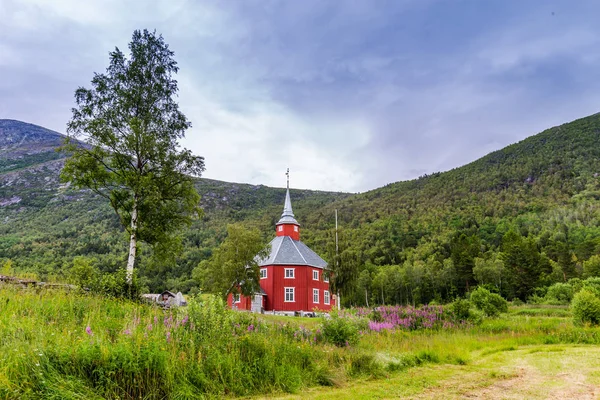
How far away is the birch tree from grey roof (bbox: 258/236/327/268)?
21.6 metres

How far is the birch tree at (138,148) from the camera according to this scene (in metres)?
16.2

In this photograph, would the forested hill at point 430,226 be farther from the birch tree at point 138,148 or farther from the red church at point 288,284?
the birch tree at point 138,148

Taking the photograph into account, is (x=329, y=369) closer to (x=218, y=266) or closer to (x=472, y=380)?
(x=472, y=380)

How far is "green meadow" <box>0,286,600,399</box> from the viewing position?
515 centimetres

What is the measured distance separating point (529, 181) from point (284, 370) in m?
127

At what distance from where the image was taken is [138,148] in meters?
16.8

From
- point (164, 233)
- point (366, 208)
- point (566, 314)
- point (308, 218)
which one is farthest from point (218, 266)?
point (366, 208)

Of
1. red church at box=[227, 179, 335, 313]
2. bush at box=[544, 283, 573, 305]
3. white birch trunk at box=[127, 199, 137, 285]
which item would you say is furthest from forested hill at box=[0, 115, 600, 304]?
white birch trunk at box=[127, 199, 137, 285]

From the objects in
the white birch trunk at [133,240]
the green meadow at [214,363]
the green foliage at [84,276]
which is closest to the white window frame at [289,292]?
the white birch trunk at [133,240]

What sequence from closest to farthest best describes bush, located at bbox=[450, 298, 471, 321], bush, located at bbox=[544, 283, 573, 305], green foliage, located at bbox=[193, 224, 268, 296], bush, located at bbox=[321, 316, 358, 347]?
bush, located at bbox=[321, 316, 358, 347] → bush, located at bbox=[450, 298, 471, 321] → green foliage, located at bbox=[193, 224, 268, 296] → bush, located at bbox=[544, 283, 573, 305]

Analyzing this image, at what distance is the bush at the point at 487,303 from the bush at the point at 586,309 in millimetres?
5252

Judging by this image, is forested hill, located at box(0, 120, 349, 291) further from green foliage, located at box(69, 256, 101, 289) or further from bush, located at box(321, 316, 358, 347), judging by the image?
bush, located at box(321, 316, 358, 347)

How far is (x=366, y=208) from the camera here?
126688mm

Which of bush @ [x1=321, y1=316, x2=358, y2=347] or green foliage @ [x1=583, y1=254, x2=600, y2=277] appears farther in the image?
green foliage @ [x1=583, y1=254, x2=600, y2=277]
